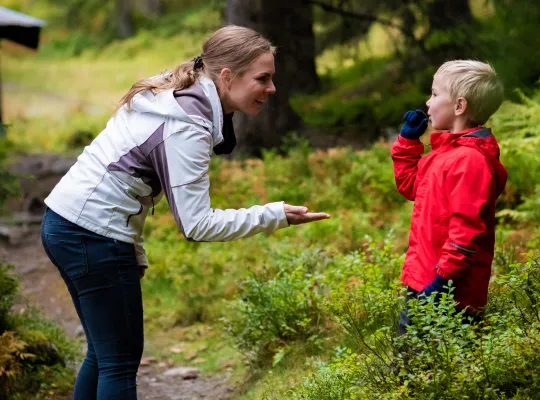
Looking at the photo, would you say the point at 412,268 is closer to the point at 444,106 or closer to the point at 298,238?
the point at 444,106

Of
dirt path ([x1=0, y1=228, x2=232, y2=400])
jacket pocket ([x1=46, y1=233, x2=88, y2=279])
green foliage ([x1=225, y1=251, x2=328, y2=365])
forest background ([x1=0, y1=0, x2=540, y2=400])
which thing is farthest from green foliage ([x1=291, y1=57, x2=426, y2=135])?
jacket pocket ([x1=46, y1=233, x2=88, y2=279])

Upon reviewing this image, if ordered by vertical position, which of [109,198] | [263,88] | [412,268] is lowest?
[412,268]

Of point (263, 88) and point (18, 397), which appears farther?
point (18, 397)

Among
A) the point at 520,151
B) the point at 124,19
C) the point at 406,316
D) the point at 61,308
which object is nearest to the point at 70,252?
the point at 406,316

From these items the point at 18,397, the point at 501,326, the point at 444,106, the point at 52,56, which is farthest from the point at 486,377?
the point at 52,56

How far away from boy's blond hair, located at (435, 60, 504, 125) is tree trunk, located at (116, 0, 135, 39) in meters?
32.4

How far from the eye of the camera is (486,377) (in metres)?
3.06

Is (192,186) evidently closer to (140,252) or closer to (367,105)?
(140,252)

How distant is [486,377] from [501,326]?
20.5 inches

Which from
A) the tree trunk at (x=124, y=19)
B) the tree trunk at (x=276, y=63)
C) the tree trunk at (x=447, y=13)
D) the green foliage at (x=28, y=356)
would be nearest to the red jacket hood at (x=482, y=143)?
the green foliage at (x=28, y=356)

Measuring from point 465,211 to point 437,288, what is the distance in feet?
1.21

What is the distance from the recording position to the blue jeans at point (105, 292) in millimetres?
3541

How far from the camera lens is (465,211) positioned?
337 centimetres

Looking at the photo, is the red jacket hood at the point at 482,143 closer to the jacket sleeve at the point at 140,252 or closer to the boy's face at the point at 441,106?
the boy's face at the point at 441,106
